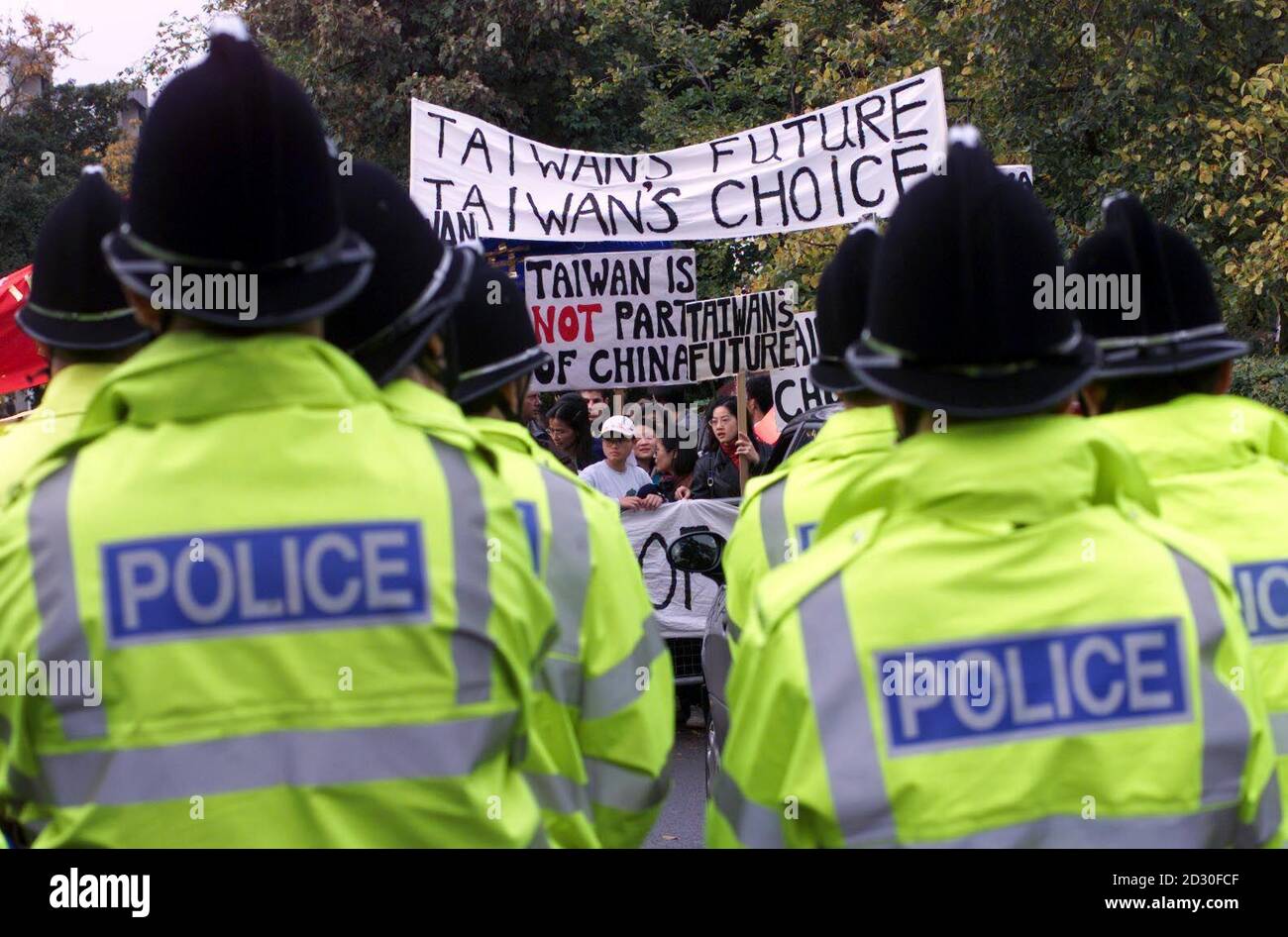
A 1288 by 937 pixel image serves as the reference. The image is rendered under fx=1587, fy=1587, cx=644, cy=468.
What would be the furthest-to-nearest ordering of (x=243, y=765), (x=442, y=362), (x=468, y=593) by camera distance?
(x=442, y=362) → (x=468, y=593) → (x=243, y=765)

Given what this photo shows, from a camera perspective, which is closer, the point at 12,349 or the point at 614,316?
the point at 12,349

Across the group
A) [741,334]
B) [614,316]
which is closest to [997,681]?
[741,334]

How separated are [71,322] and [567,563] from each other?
169 centimetres

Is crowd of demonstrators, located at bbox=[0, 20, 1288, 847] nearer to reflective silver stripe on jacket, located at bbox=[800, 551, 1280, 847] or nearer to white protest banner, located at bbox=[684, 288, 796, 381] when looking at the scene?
reflective silver stripe on jacket, located at bbox=[800, 551, 1280, 847]

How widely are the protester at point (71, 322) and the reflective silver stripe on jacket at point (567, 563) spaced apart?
4.22ft

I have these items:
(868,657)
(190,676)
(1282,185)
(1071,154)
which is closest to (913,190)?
(868,657)

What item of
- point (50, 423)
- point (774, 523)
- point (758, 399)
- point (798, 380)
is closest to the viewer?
point (50, 423)

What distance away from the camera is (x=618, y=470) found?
32.2ft

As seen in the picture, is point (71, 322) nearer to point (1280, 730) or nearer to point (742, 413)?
point (1280, 730)

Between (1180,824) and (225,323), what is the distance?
1494 millimetres

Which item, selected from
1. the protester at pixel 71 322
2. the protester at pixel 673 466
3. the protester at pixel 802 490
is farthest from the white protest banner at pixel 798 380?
the protester at pixel 71 322

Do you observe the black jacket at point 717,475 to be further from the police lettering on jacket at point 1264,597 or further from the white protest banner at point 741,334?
the police lettering on jacket at point 1264,597

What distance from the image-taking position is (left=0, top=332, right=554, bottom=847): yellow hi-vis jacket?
2092 millimetres
